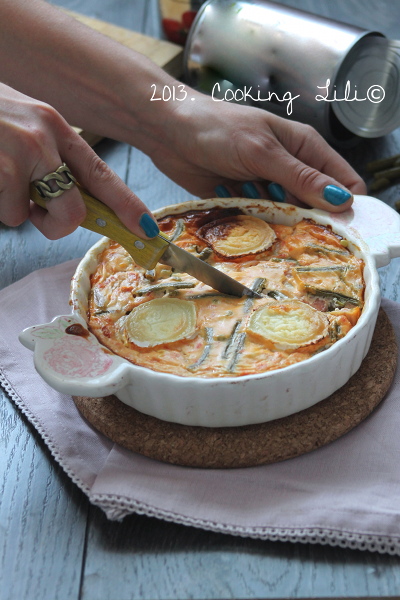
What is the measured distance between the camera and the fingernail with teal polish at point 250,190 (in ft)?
8.49

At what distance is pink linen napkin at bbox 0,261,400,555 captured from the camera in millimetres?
1582

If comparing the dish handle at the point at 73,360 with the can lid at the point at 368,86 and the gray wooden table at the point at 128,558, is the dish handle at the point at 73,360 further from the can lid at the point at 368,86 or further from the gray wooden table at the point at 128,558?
the can lid at the point at 368,86

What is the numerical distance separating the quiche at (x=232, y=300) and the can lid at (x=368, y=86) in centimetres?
97

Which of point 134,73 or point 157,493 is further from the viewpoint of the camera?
point 134,73

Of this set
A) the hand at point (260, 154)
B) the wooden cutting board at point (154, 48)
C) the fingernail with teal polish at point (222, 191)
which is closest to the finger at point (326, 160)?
the hand at point (260, 154)

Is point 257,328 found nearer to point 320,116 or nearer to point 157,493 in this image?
point 157,493

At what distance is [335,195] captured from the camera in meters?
2.29

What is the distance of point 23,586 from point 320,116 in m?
2.30

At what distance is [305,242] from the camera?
2.24 meters

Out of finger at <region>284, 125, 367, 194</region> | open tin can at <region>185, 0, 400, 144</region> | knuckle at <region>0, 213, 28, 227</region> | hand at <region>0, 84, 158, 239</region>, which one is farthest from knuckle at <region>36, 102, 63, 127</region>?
open tin can at <region>185, 0, 400, 144</region>

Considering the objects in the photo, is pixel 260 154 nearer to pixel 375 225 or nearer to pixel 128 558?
pixel 375 225

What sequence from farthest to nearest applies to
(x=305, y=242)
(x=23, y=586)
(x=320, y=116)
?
(x=320, y=116) < (x=305, y=242) < (x=23, y=586)

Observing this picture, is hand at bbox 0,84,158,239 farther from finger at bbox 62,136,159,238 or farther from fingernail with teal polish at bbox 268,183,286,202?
fingernail with teal polish at bbox 268,183,286,202

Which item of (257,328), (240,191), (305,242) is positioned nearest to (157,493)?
(257,328)
